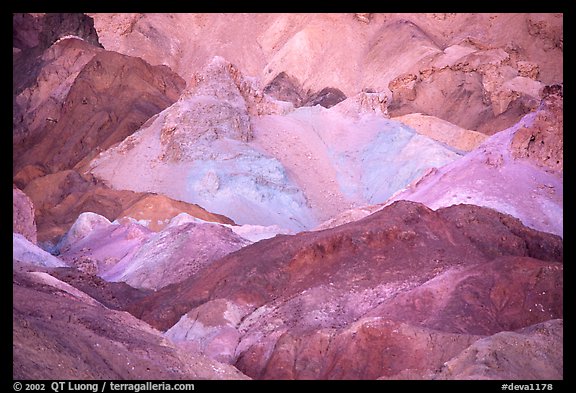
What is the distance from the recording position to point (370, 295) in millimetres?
24375

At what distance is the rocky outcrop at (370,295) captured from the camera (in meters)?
20.2

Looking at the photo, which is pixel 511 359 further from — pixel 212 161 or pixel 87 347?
pixel 212 161

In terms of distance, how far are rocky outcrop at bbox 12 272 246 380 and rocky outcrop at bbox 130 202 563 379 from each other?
3301mm

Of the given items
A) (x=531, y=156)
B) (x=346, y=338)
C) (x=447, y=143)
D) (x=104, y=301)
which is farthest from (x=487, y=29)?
(x=346, y=338)

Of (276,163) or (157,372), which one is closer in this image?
(157,372)

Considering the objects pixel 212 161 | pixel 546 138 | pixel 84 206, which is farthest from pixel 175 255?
pixel 212 161

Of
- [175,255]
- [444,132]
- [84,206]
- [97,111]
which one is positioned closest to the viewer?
[175,255]

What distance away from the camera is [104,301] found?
28547 millimetres

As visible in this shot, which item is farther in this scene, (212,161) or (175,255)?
(212,161)

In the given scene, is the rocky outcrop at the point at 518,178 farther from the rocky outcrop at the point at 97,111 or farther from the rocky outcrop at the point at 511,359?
the rocky outcrop at the point at 97,111

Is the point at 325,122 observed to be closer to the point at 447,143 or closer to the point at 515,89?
the point at 447,143

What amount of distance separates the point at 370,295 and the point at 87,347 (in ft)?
32.5

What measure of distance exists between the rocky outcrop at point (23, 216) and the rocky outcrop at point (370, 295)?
6563mm

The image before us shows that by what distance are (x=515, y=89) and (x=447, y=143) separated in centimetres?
1063
